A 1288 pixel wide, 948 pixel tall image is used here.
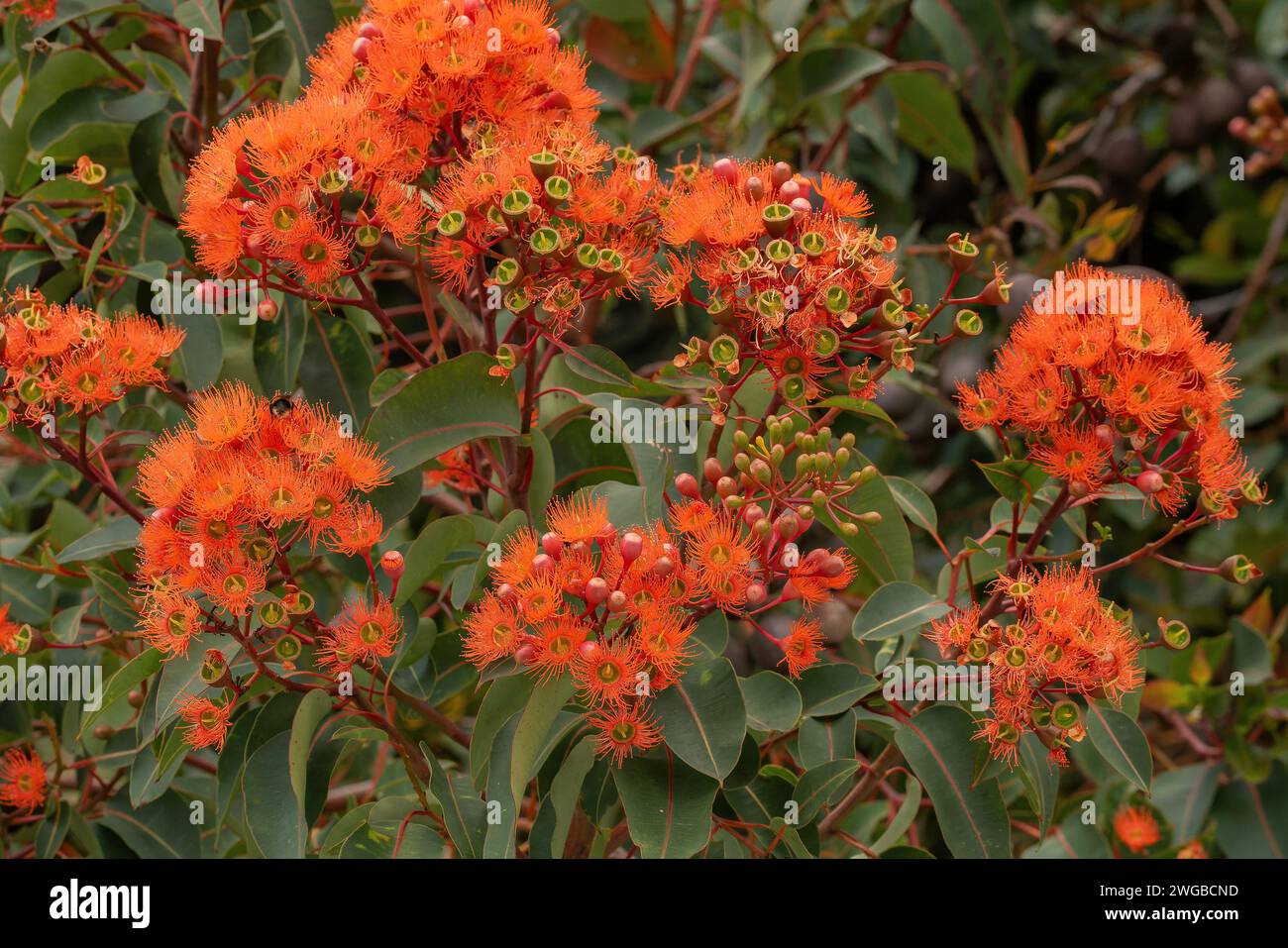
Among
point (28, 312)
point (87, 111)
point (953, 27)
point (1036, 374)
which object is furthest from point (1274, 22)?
point (28, 312)

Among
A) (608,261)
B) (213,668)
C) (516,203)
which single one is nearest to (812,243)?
(608,261)

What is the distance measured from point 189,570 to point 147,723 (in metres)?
0.37

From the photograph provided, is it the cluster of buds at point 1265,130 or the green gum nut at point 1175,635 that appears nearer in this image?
the green gum nut at point 1175,635

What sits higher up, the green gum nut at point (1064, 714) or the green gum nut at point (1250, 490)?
the green gum nut at point (1250, 490)

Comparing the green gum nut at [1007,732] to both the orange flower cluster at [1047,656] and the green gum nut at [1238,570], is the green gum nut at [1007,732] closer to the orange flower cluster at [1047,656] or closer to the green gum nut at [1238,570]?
the orange flower cluster at [1047,656]

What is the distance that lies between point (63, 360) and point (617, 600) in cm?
82

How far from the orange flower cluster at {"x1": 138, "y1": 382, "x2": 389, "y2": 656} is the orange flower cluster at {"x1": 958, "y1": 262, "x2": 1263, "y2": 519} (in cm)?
81

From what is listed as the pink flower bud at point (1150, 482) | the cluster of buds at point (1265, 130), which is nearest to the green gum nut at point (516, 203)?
the pink flower bud at point (1150, 482)

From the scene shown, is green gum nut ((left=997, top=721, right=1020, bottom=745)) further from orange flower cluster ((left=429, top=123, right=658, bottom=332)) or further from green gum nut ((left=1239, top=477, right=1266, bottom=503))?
A: orange flower cluster ((left=429, top=123, right=658, bottom=332))

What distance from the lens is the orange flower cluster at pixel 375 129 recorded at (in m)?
1.76

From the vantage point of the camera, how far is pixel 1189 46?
3883 millimetres

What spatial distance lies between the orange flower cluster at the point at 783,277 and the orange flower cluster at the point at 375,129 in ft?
0.86

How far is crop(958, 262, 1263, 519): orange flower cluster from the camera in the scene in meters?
1.71
